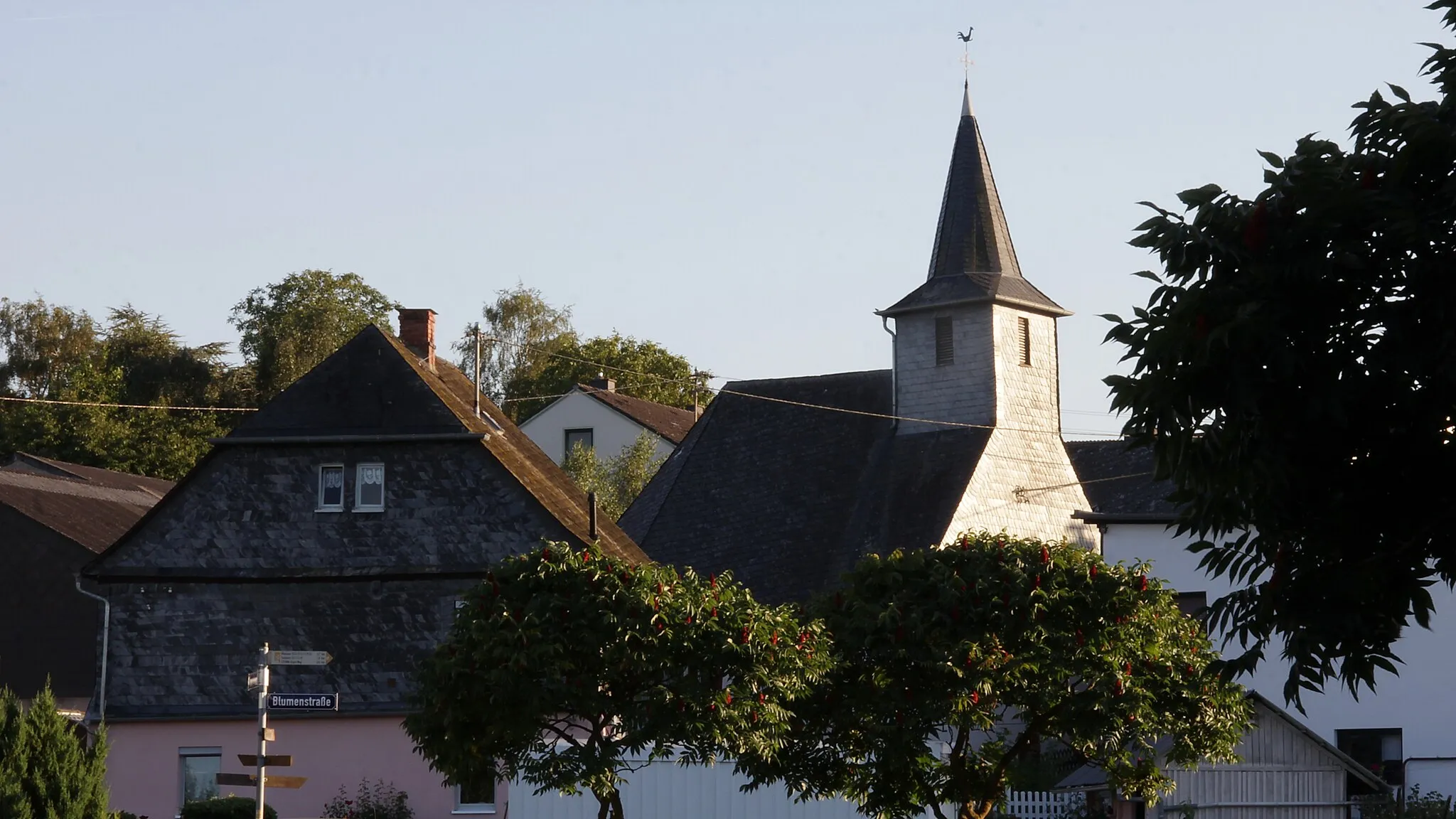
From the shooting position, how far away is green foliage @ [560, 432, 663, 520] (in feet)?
195

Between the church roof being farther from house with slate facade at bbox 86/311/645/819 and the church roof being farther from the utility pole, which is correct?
the utility pole

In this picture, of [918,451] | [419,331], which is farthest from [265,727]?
[918,451]

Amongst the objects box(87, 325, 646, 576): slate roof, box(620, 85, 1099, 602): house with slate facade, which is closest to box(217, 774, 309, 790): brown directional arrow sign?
box(87, 325, 646, 576): slate roof

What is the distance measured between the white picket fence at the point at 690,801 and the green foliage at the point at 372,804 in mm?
5212

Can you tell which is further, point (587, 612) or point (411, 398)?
point (411, 398)

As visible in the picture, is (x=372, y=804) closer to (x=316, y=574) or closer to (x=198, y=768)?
(x=198, y=768)

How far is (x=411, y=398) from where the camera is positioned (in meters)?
33.4

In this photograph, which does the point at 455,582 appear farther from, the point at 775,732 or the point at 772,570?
the point at 775,732

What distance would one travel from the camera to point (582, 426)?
70000mm

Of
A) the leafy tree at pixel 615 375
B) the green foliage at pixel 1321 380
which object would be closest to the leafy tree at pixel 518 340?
the leafy tree at pixel 615 375

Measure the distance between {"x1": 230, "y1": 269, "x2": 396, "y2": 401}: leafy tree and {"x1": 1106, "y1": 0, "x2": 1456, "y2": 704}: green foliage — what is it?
61.7 metres

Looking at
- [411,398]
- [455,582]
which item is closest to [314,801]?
[455,582]

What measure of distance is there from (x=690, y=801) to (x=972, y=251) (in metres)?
21.4

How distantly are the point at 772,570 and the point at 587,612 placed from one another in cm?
2273
